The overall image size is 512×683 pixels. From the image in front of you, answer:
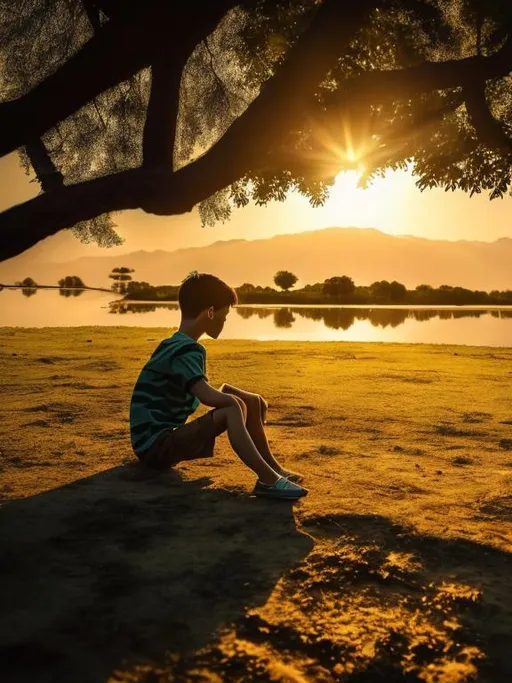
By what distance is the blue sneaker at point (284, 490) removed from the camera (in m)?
4.11

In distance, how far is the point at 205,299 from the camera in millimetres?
4652

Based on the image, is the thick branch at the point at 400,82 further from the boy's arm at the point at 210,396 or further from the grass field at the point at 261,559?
the grass field at the point at 261,559

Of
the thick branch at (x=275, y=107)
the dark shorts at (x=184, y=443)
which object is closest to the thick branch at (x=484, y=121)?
the thick branch at (x=275, y=107)

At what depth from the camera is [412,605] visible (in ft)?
8.81

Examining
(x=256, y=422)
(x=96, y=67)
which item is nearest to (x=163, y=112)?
(x=96, y=67)

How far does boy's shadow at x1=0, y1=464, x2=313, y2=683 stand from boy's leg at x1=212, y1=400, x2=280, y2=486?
192 millimetres

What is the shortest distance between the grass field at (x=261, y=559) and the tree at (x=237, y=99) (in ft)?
6.76

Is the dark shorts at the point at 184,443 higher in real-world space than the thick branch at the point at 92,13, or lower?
lower

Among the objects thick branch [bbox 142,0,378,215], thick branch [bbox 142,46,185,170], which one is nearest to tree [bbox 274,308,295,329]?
thick branch [bbox 142,46,185,170]

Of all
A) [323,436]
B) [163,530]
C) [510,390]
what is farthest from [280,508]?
[510,390]

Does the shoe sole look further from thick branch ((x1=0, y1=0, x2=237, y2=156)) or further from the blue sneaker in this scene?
thick branch ((x1=0, y1=0, x2=237, y2=156))

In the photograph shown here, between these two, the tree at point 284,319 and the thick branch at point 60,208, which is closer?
the thick branch at point 60,208

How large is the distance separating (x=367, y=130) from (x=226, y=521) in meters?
4.81

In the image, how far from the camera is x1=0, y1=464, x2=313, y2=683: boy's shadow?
7.47ft
